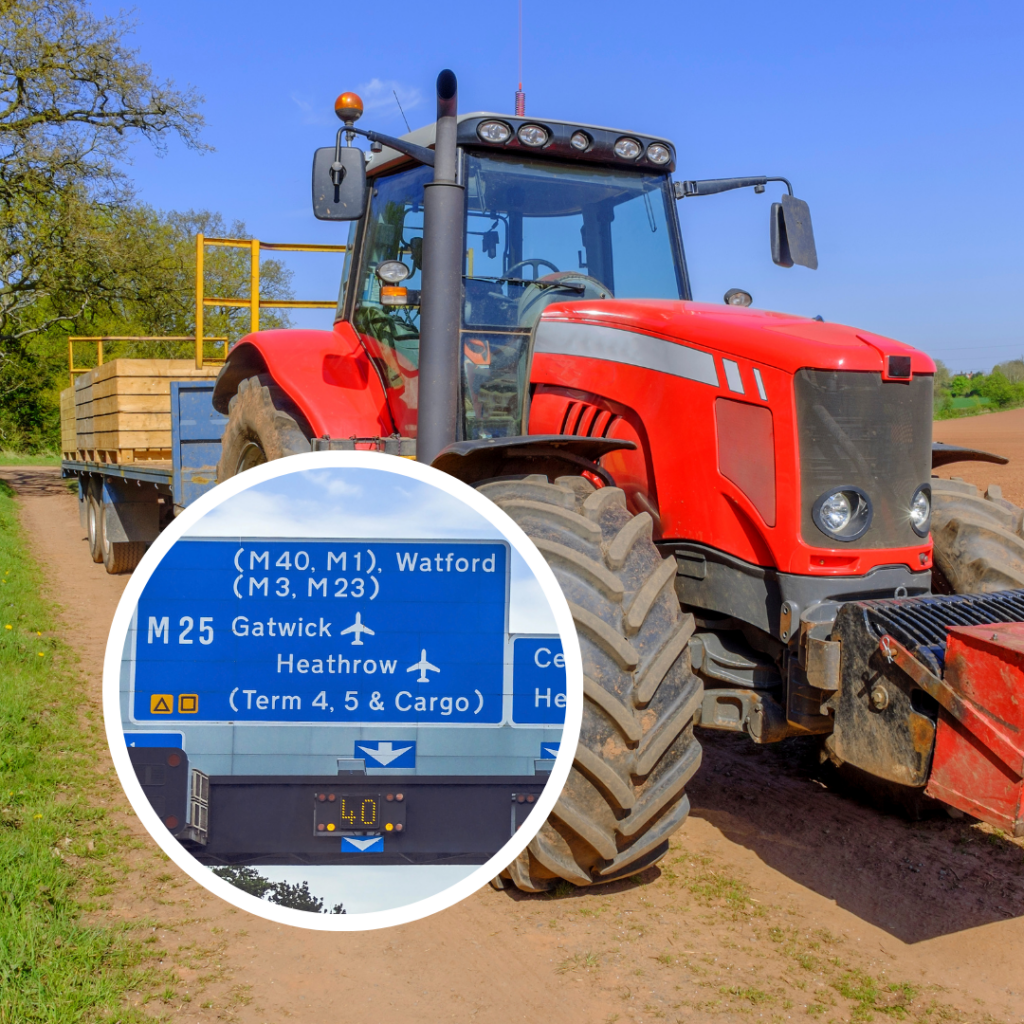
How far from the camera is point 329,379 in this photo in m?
4.95

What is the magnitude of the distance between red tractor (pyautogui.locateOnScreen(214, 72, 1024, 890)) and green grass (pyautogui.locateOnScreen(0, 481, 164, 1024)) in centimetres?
126

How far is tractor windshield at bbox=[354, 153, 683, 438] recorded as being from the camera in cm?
418

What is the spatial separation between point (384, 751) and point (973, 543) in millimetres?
3454

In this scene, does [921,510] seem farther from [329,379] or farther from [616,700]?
[329,379]

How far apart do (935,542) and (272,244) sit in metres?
5.68

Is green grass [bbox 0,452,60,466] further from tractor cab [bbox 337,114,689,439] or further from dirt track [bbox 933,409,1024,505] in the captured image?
tractor cab [bbox 337,114,689,439]

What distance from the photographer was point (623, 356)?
3.79 meters

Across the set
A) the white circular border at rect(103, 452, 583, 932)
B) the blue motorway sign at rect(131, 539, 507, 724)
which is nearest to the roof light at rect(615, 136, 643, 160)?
the white circular border at rect(103, 452, 583, 932)

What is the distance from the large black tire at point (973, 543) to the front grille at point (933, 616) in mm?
634

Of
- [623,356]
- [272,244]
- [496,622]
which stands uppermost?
[272,244]

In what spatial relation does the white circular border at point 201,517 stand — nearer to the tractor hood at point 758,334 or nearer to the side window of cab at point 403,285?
the tractor hood at point 758,334

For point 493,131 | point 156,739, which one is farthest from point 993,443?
point 156,739

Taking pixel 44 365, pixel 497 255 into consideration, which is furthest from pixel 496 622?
pixel 44 365

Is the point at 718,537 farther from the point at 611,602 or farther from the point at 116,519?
the point at 116,519
